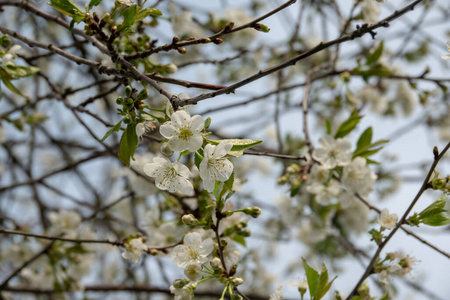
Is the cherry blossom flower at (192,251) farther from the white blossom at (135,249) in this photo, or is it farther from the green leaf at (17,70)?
the green leaf at (17,70)

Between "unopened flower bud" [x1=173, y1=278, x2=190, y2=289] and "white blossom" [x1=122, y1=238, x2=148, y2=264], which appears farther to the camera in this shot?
"white blossom" [x1=122, y1=238, x2=148, y2=264]

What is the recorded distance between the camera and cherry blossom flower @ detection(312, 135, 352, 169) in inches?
73.8

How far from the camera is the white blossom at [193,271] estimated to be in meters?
1.34

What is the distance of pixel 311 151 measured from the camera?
1944 millimetres

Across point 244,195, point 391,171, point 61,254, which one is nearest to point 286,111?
point 244,195

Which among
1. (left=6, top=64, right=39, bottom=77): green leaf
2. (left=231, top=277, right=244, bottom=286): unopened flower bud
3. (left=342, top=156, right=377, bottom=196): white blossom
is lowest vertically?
(left=231, top=277, right=244, bottom=286): unopened flower bud

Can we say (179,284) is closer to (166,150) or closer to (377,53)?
(166,150)

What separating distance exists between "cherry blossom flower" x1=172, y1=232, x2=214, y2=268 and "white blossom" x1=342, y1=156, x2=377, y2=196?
81 cm

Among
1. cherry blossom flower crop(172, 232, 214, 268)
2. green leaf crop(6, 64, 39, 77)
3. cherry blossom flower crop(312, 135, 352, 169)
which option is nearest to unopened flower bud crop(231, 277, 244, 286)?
cherry blossom flower crop(172, 232, 214, 268)

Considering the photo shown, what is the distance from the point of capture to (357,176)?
189cm

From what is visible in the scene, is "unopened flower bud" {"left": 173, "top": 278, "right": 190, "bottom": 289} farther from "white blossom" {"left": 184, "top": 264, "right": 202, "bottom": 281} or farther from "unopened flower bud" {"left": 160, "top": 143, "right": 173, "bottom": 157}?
"unopened flower bud" {"left": 160, "top": 143, "right": 173, "bottom": 157}

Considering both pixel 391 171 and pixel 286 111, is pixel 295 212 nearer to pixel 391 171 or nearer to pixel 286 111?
pixel 286 111

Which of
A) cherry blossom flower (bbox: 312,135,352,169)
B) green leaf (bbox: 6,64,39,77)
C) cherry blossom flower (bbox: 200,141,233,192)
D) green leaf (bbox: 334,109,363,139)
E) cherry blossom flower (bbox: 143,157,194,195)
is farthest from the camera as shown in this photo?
green leaf (bbox: 334,109,363,139)

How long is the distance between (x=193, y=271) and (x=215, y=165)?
1.28 ft
